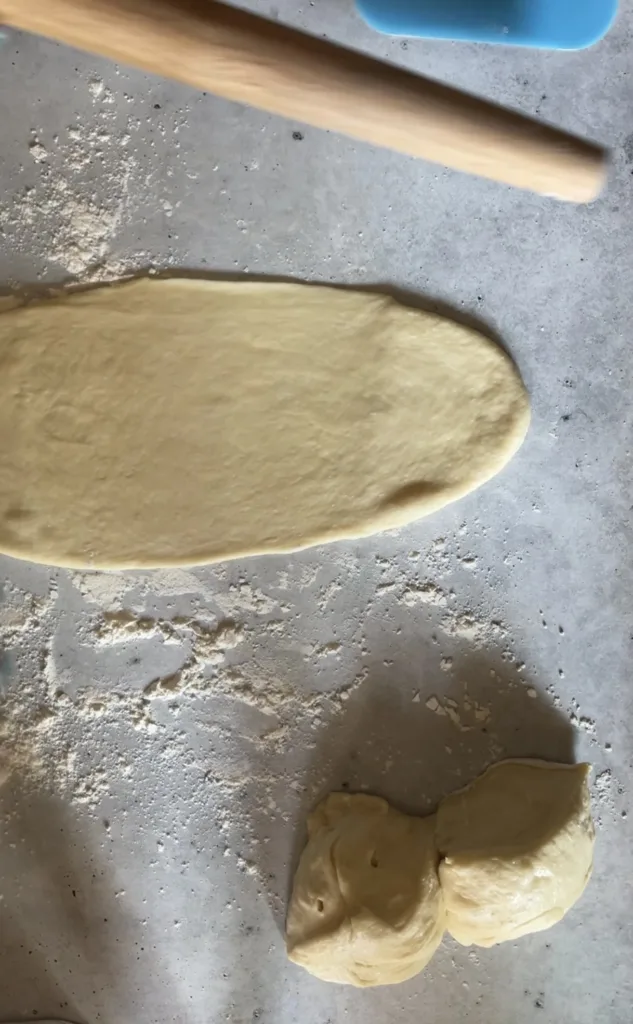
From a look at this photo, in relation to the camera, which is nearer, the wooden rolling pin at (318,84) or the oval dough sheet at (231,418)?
the wooden rolling pin at (318,84)

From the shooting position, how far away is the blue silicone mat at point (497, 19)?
1206 mm

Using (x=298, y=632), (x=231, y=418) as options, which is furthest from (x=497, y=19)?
(x=298, y=632)

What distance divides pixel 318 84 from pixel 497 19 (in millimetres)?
→ 326

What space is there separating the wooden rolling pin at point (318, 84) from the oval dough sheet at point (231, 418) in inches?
11.0

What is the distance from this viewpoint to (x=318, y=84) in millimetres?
1176

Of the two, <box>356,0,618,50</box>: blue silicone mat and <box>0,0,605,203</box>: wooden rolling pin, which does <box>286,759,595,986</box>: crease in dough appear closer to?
<box>0,0,605,203</box>: wooden rolling pin

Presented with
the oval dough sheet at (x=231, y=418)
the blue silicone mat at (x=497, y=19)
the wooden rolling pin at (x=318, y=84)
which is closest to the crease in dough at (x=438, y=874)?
the oval dough sheet at (x=231, y=418)

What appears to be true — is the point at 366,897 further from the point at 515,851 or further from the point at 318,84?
the point at 318,84

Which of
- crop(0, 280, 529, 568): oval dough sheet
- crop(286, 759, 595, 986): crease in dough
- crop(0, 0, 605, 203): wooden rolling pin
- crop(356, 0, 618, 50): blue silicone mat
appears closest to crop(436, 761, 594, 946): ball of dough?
crop(286, 759, 595, 986): crease in dough

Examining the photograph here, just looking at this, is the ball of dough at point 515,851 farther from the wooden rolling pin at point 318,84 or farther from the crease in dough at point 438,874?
the wooden rolling pin at point 318,84

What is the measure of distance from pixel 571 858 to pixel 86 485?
3.32 ft

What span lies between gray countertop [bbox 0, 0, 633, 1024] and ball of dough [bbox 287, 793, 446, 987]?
0.07m

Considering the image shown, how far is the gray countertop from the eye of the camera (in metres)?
1.26

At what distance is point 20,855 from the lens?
4.31 ft
